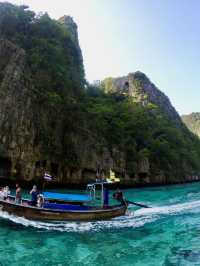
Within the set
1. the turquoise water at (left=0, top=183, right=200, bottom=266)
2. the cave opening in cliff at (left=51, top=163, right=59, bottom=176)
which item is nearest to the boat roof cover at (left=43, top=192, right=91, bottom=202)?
the turquoise water at (left=0, top=183, right=200, bottom=266)

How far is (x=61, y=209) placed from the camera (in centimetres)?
2125

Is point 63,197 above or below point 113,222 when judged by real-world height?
above

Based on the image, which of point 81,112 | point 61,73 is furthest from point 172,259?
point 61,73

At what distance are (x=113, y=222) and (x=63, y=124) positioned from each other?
84.1 ft

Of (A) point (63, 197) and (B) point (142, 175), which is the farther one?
(B) point (142, 175)

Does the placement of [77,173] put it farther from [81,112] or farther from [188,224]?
[188,224]

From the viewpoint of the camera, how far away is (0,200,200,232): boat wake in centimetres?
1966

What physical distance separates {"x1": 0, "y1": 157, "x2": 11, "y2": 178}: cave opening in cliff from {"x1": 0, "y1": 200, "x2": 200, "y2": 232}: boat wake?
17.3 m

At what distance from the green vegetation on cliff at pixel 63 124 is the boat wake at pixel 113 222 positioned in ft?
56.8

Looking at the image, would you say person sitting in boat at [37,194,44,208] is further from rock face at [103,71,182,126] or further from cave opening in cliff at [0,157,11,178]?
rock face at [103,71,182,126]

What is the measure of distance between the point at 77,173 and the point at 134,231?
27.2 m

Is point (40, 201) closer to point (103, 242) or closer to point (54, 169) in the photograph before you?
point (103, 242)

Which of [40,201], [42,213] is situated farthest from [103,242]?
[40,201]

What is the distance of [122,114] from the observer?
65438mm
